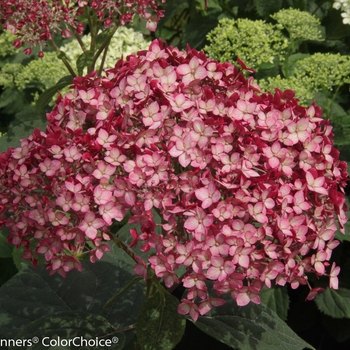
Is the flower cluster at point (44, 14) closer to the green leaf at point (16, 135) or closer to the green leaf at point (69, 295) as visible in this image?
the green leaf at point (16, 135)

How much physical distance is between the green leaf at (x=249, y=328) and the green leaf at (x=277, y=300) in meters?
0.60

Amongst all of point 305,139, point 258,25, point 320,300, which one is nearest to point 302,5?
point 258,25

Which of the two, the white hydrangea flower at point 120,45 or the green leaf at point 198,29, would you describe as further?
the green leaf at point 198,29

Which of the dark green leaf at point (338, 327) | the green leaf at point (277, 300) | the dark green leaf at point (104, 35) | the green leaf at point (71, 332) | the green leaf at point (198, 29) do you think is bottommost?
the dark green leaf at point (338, 327)

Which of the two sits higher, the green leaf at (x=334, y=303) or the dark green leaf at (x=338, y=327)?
the green leaf at (x=334, y=303)

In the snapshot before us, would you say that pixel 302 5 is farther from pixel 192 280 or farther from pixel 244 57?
pixel 192 280

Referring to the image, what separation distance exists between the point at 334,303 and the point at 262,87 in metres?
0.70

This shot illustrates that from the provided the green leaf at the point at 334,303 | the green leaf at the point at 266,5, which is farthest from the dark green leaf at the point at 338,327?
the green leaf at the point at 266,5

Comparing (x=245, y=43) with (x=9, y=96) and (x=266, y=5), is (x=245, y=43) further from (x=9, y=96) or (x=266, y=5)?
(x=9, y=96)

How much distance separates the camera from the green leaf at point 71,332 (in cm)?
119

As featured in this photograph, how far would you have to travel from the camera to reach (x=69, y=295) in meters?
1.41

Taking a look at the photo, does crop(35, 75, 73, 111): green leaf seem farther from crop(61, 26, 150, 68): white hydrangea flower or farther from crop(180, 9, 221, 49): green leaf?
crop(180, 9, 221, 49): green leaf

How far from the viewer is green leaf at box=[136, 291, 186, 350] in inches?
44.9

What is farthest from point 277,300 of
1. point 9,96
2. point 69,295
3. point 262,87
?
point 9,96
